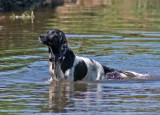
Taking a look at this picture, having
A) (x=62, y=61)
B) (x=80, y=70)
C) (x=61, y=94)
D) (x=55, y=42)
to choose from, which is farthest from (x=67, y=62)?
(x=61, y=94)

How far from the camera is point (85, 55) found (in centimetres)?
1449

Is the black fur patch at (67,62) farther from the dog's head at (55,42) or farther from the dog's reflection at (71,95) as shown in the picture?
the dog's reflection at (71,95)

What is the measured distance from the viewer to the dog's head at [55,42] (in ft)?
34.5

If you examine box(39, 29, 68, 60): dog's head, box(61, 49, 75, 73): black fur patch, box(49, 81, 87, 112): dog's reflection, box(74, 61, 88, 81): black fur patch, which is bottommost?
box(49, 81, 87, 112): dog's reflection

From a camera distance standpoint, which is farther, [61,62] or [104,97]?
[61,62]

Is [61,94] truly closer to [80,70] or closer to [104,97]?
[104,97]

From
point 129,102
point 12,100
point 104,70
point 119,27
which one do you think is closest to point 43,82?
point 104,70

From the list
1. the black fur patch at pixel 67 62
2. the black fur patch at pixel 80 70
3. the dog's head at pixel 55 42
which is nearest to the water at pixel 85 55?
the black fur patch at pixel 80 70

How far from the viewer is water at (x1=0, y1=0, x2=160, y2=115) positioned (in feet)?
27.3

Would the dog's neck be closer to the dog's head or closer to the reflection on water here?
the dog's head

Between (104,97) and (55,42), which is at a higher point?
(55,42)

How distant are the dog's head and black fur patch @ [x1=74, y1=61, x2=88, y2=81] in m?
0.44

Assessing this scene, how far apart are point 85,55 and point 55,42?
Result: 156 inches

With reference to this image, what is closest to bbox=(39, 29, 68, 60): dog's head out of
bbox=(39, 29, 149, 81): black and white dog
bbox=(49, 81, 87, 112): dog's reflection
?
bbox=(39, 29, 149, 81): black and white dog
